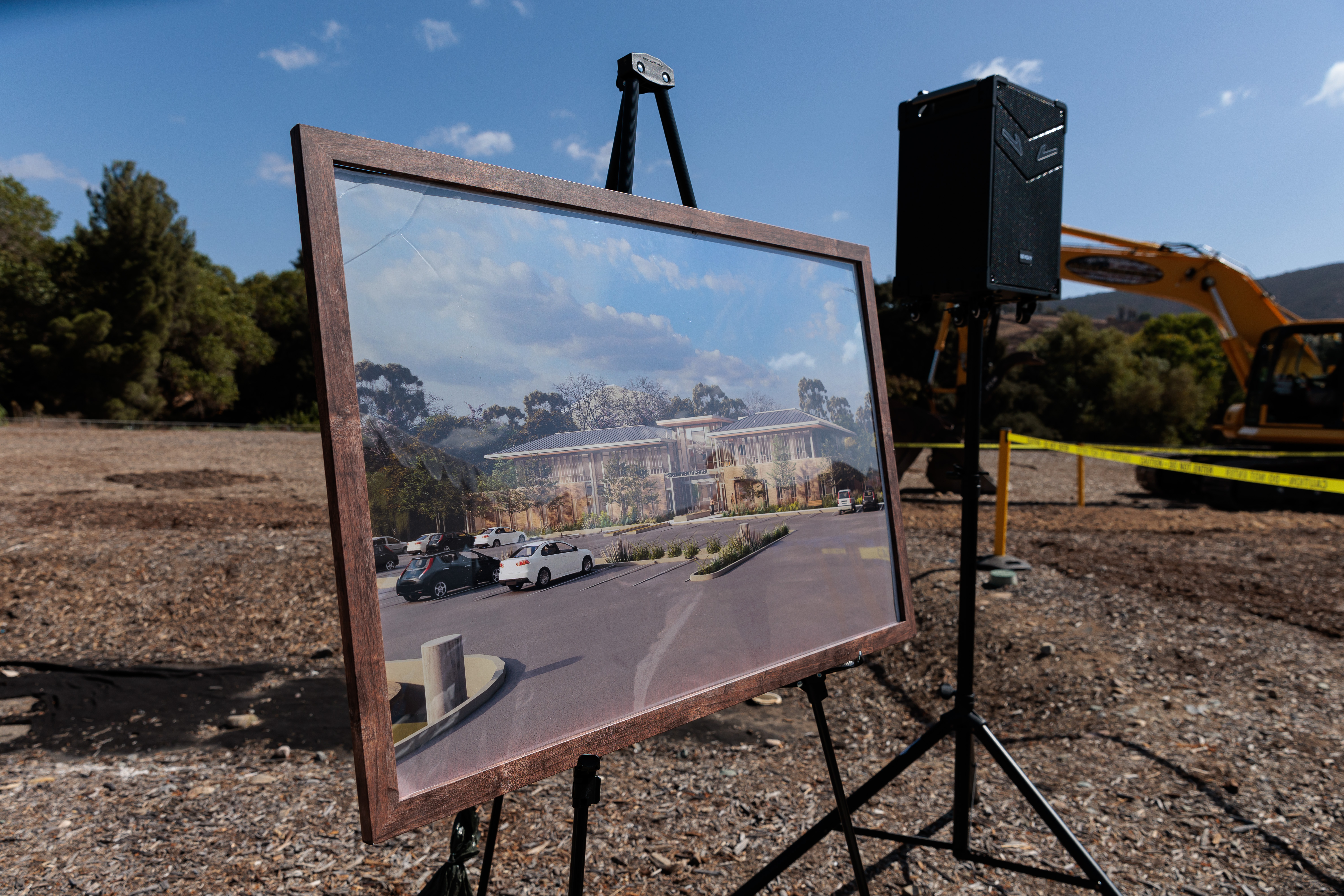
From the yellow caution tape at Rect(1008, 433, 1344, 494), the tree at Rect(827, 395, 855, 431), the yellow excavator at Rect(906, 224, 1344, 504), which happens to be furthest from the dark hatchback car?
the yellow excavator at Rect(906, 224, 1344, 504)

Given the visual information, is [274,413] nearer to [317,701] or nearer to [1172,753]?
[317,701]

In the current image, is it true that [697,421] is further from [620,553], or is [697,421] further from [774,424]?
[620,553]

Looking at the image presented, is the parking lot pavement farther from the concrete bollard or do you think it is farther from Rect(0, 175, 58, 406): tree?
Rect(0, 175, 58, 406): tree

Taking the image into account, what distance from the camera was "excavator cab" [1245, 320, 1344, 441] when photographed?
32.8 ft

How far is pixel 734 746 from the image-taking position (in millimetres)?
3549

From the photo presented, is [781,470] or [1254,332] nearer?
[781,470]

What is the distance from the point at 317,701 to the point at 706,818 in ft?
8.75

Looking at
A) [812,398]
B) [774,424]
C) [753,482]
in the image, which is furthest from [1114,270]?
[753,482]

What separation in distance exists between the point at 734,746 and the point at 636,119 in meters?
3.01

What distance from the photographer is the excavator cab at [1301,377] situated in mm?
9984

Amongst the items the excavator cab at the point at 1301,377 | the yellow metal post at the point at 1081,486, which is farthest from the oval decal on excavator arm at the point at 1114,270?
the yellow metal post at the point at 1081,486

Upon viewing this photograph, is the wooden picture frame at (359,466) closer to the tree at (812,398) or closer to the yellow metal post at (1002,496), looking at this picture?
the tree at (812,398)

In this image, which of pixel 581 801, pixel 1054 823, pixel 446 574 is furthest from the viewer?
pixel 1054 823

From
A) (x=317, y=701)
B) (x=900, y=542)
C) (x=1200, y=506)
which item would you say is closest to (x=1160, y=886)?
(x=900, y=542)
